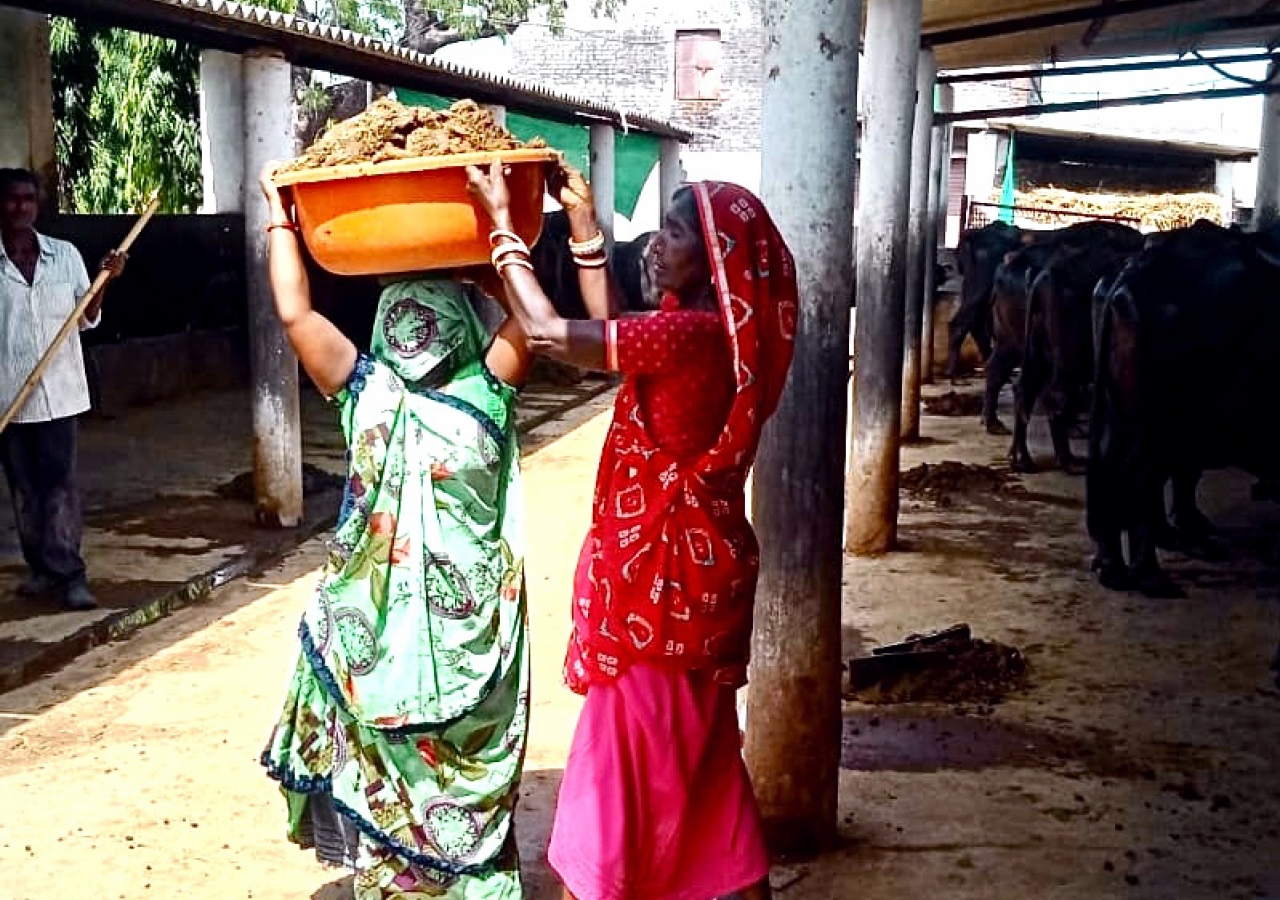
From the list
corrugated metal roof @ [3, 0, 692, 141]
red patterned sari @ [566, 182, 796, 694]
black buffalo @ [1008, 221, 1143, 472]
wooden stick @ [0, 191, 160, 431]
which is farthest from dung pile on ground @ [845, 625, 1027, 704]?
corrugated metal roof @ [3, 0, 692, 141]

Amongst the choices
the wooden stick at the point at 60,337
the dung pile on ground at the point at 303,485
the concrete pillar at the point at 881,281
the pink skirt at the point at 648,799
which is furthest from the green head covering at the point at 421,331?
the dung pile on ground at the point at 303,485

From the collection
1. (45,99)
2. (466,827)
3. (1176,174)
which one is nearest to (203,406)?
(45,99)

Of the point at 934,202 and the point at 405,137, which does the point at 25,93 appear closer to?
the point at 934,202

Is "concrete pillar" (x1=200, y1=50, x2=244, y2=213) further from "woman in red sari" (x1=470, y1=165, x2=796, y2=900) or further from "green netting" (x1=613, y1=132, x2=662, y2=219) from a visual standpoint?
"woman in red sari" (x1=470, y1=165, x2=796, y2=900)

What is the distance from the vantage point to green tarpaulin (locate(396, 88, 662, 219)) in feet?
55.1

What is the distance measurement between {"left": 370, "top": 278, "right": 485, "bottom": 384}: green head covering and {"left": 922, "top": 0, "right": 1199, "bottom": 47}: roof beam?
665 centimetres

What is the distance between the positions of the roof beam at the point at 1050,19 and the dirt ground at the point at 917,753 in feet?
11.5

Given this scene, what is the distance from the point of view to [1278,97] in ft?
46.8

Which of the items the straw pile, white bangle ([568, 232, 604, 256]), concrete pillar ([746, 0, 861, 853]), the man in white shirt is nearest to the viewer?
white bangle ([568, 232, 604, 256])

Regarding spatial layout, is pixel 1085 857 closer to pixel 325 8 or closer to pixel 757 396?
pixel 757 396

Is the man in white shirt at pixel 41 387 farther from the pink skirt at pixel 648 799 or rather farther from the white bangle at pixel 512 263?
the pink skirt at pixel 648 799

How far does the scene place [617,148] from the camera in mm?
19438

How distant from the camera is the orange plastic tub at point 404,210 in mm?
2902

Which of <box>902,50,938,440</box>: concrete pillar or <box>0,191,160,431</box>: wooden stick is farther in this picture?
<box>902,50,938,440</box>: concrete pillar
